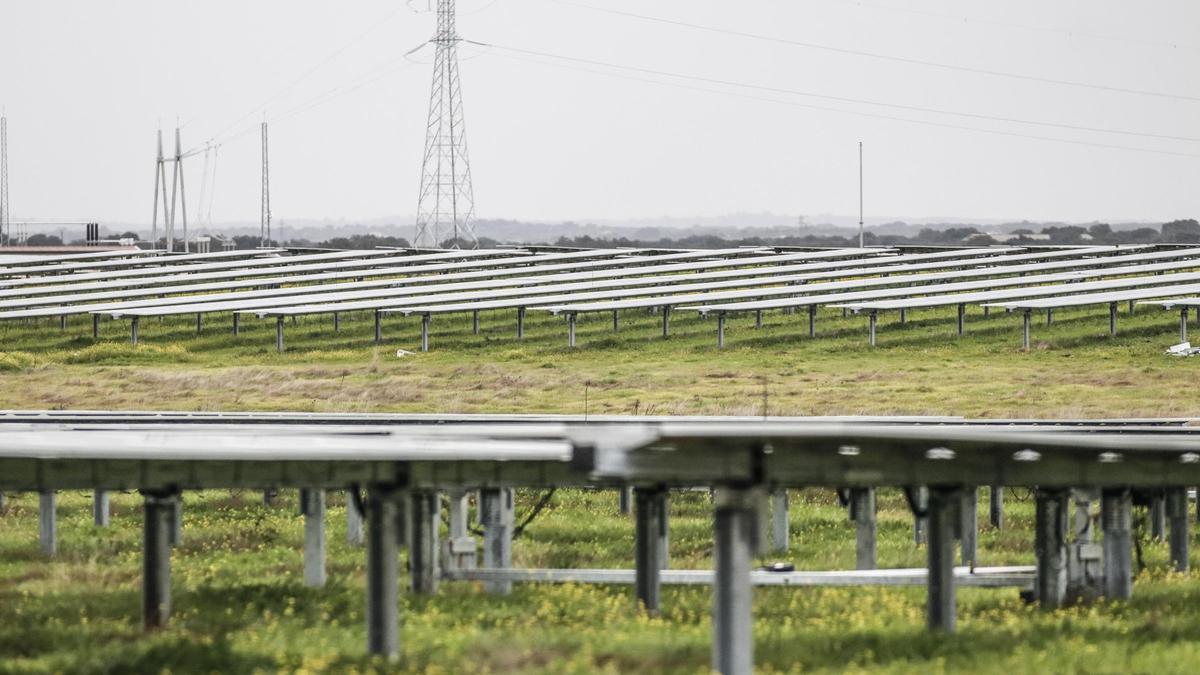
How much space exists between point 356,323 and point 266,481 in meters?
59.1

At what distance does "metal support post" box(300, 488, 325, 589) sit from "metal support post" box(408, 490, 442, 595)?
135cm

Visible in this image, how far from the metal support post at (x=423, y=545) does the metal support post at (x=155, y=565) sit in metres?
3.62

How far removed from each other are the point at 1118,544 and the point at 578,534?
10647 millimetres

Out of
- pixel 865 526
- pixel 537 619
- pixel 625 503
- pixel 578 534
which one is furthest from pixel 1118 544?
pixel 625 503

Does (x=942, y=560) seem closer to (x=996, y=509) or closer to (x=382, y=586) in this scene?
(x=382, y=586)

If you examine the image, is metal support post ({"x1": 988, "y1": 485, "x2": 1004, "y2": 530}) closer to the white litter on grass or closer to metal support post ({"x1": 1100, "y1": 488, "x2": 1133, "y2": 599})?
metal support post ({"x1": 1100, "y1": 488, "x2": 1133, "y2": 599})

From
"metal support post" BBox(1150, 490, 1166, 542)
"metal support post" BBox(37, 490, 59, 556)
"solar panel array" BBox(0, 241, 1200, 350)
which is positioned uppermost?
"solar panel array" BBox(0, 241, 1200, 350)

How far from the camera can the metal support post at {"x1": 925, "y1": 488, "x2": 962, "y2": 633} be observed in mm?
23688

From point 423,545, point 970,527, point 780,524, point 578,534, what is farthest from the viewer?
point 578,534

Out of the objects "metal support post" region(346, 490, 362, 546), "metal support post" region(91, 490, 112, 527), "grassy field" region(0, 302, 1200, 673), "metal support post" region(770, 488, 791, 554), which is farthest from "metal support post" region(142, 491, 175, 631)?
"metal support post" region(770, 488, 791, 554)

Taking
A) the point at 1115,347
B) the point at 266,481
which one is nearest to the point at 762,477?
the point at 266,481

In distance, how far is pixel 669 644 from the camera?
2214cm

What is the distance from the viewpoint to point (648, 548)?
2533cm

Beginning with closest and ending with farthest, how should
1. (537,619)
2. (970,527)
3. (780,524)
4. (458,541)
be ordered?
(537,619) < (458,541) < (970,527) < (780,524)
